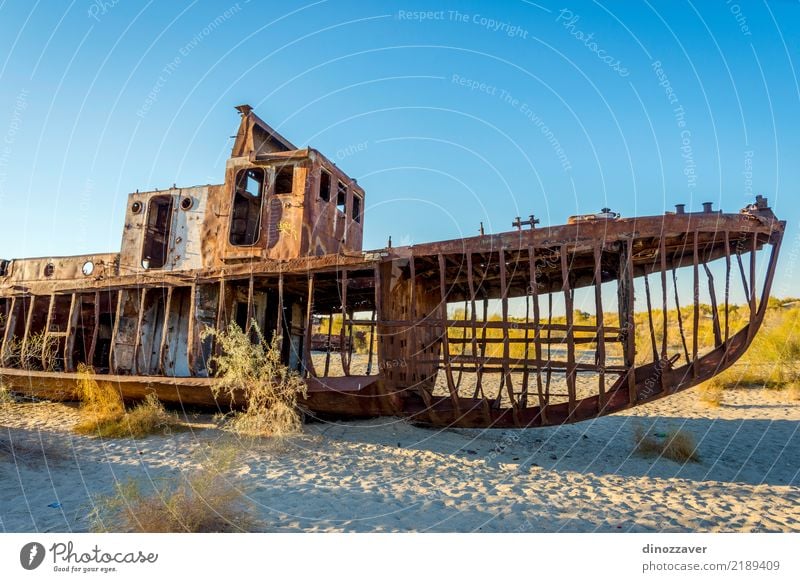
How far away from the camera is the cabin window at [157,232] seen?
1103 centimetres

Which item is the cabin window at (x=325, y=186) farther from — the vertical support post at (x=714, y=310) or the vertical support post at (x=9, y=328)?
the vertical support post at (x=9, y=328)

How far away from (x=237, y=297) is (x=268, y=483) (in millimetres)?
4753

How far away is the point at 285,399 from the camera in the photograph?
7.63m

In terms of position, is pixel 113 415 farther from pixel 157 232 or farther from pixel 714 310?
pixel 714 310

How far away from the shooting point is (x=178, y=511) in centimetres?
435

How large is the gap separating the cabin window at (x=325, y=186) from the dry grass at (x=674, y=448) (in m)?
7.46

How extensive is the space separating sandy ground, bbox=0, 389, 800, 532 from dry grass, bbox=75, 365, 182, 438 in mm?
329

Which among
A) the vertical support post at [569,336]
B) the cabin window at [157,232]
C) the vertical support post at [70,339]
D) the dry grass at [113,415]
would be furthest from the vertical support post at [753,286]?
the vertical support post at [70,339]

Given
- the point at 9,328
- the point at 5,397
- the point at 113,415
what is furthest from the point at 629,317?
the point at 9,328

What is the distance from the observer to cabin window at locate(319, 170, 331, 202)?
983cm

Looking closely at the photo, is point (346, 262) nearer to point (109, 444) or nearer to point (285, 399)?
point (285, 399)

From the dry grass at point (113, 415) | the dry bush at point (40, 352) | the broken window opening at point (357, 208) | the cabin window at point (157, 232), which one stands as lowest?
the dry grass at point (113, 415)

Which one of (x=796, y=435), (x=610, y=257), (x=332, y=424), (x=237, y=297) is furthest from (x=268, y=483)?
(x=796, y=435)

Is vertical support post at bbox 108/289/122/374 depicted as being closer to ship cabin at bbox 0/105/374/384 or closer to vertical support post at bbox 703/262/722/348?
ship cabin at bbox 0/105/374/384
